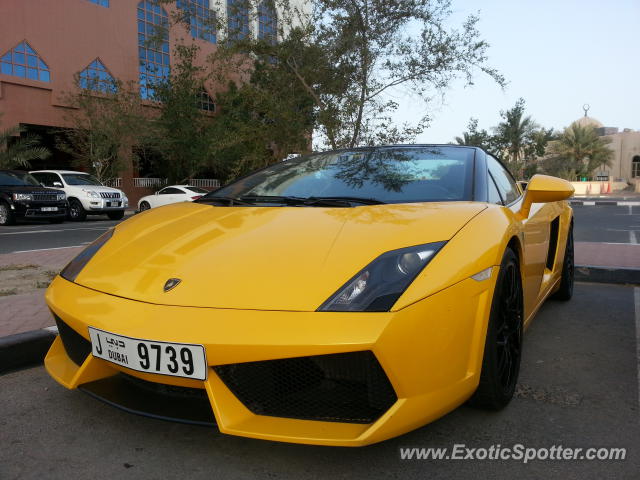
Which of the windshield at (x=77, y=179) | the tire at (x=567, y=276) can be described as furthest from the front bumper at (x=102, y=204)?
the tire at (x=567, y=276)

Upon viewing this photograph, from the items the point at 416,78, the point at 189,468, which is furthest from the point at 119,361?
the point at 416,78

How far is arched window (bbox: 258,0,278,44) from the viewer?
14.6 metres

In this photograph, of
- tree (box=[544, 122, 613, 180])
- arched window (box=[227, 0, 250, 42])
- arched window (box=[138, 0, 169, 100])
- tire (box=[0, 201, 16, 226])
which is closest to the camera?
tire (box=[0, 201, 16, 226])

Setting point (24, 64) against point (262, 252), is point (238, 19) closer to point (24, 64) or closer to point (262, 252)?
point (24, 64)

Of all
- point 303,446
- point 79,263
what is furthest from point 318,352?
point 79,263

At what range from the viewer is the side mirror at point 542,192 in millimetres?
2717

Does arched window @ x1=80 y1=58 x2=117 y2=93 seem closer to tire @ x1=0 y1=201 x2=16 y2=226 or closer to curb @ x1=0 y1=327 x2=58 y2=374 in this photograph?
tire @ x1=0 y1=201 x2=16 y2=226

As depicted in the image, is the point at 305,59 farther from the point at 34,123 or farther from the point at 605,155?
the point at 605,155

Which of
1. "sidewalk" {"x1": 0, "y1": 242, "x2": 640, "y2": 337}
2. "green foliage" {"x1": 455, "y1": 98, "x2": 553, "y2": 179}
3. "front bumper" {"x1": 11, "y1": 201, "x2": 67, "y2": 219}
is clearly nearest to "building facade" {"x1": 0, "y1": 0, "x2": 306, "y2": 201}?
"front bumper" {"x1": 11, "y1": 201, "x2": 67, "y2": 219}

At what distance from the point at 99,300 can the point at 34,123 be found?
2337 cm

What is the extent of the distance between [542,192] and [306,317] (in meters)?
1.62

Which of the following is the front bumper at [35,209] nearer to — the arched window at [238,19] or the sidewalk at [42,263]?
the arched window at [238,19]

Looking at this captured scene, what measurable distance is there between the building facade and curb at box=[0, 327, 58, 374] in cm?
1703

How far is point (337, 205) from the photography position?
7.93ft
